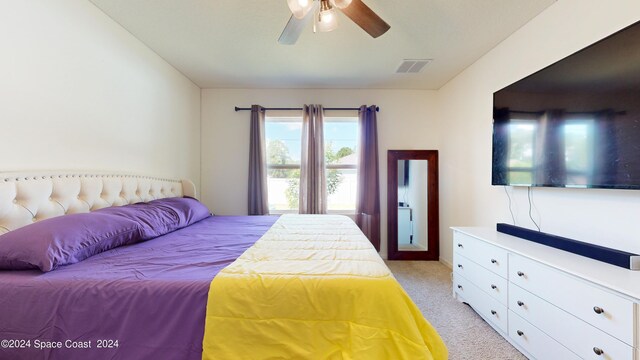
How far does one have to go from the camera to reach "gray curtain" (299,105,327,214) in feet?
11.6

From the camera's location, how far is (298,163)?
12.2ft

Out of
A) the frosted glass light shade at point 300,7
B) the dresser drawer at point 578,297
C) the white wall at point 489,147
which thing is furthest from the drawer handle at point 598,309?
the frosted glass light shade at point 300,7

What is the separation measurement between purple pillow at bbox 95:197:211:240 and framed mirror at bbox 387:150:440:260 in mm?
2537

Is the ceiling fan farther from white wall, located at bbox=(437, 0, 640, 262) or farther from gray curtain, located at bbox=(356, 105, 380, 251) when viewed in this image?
gray curtain, located at bbox=(356, 105, 380, 251)

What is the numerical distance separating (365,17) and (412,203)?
2.69m

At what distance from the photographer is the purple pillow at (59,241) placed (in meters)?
1.11

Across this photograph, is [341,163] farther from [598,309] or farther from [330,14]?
[598,309]

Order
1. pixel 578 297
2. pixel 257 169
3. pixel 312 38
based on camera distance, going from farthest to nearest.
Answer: pixel 257 169 → pixel 312 38 → pixel 578 297

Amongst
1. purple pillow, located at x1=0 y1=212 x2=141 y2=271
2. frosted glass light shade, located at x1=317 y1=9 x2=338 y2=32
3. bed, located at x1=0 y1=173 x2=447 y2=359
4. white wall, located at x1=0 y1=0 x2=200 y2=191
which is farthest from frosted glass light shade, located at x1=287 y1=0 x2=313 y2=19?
purple pillow, located at x1=0 y1=212 x2=141 y2=271

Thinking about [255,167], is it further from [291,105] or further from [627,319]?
[627,319]

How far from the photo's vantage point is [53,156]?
164 cm

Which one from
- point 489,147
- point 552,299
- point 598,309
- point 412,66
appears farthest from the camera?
point 412,66

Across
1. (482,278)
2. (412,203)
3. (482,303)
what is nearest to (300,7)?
(482,278)

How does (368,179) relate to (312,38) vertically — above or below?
below
